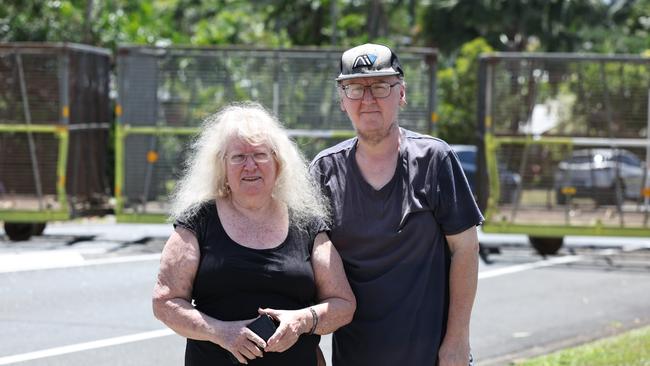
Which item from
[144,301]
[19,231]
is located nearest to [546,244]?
[144,301]

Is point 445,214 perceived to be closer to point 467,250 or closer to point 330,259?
point 467,250

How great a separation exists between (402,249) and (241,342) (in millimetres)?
697

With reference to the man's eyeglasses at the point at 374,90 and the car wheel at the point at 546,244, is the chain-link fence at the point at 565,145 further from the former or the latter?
the man's eyeglasses at the point at 374,90

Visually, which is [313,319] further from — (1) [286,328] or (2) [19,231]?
(2) [19,231]

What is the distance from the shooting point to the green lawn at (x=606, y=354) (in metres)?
7.75

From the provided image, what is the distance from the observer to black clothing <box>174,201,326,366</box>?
3.88 m

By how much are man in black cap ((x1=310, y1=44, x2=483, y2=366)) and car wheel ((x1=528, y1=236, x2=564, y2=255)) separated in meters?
11.4

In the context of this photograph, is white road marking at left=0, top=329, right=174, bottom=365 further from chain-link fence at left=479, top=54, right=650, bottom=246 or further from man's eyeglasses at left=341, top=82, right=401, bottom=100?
chain-link fence at left=479, top=54, right=650, bottom=246

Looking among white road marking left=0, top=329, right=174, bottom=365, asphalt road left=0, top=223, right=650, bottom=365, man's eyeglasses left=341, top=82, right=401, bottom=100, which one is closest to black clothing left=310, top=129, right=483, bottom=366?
man's eyeglasses left=341, top=82, right=401, bottom=100

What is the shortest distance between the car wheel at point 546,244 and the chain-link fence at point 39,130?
6710 mm

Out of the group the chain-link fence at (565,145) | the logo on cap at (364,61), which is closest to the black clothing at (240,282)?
the logo on cap at (364,61)

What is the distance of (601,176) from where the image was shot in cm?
1466

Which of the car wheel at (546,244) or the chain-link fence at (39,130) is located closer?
the chain-link fence at (39,130)

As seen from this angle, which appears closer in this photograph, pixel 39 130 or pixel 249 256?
pixel 249 256
